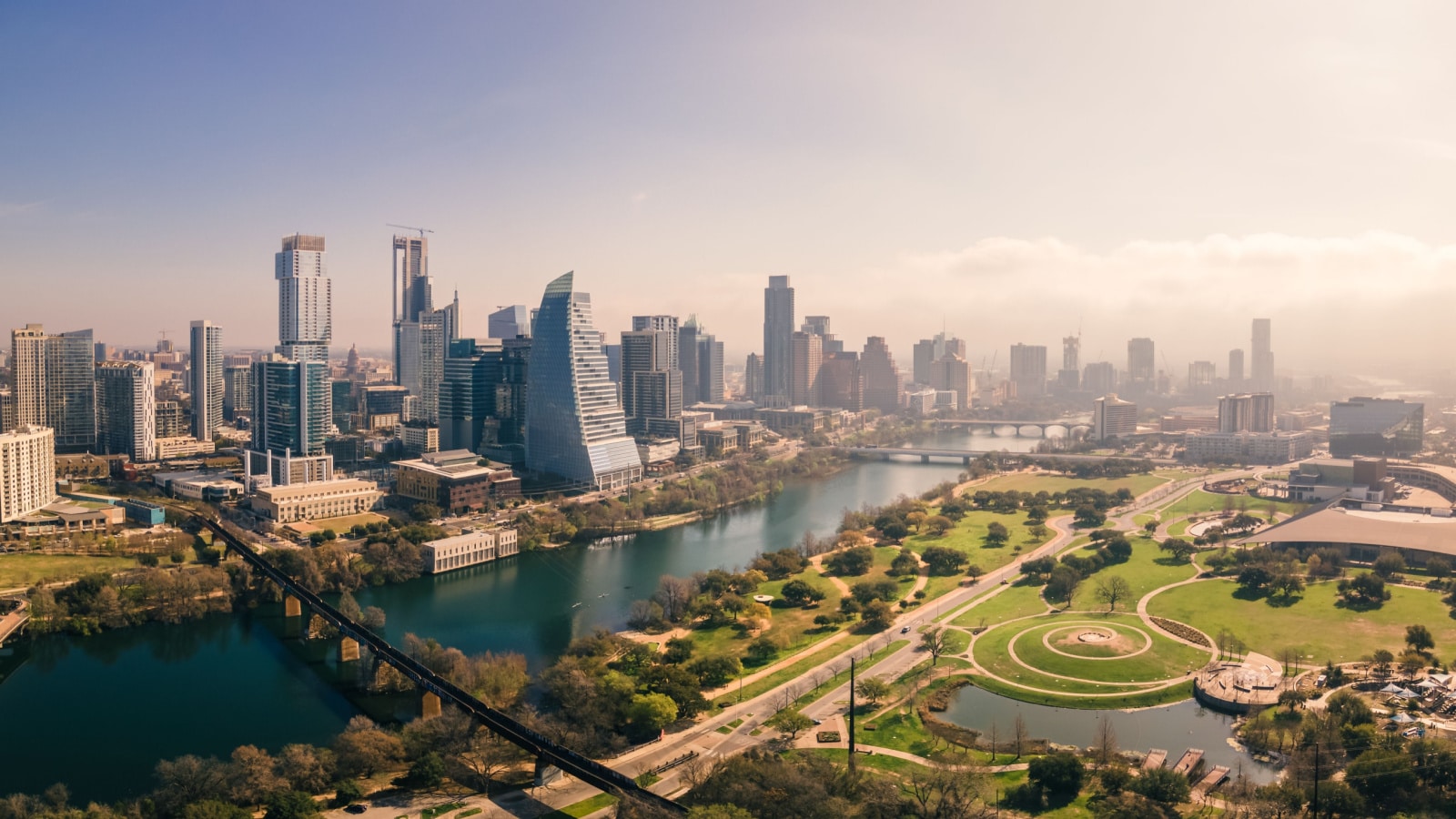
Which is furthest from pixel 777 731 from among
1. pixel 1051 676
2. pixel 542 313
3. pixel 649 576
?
pixel 542 313

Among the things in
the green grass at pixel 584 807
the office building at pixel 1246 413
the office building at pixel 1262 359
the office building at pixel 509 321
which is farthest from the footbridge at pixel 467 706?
the office building at pixel 1262 359

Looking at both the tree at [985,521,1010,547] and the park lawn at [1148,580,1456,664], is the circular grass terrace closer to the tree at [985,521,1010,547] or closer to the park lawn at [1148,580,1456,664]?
the park lawn at [1148,580,1456,664]

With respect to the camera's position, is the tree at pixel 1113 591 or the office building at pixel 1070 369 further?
the office building at pixel 1070 369

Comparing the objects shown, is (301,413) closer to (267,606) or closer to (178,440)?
(178,440)

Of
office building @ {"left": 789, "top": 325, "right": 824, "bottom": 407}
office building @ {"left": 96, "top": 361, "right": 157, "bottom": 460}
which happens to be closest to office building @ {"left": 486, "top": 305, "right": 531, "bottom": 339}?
office building @ {"left": 96, "top": 361, "right": 157, "bottom": 460}

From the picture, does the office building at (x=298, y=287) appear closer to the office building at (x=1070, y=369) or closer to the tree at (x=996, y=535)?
the tree at (x=996, y=535)

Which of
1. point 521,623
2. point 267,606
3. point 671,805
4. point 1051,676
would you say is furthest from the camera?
point 267,606
